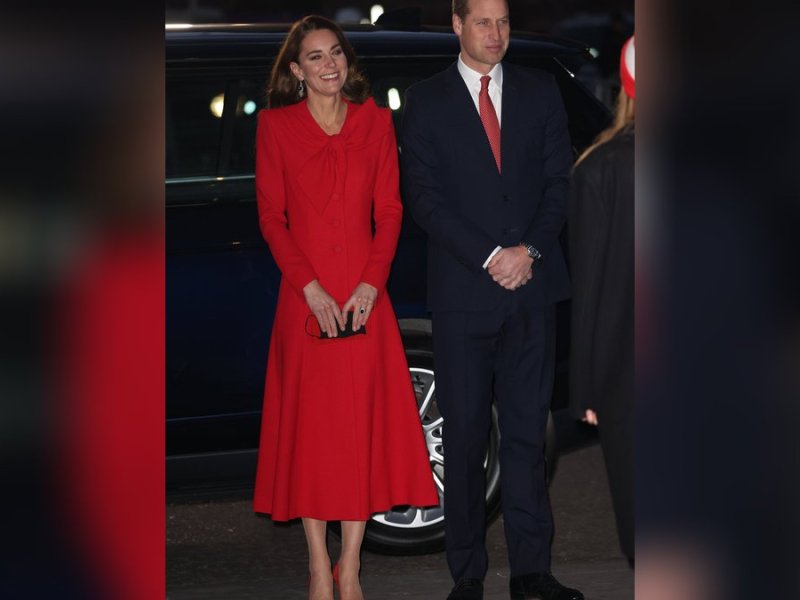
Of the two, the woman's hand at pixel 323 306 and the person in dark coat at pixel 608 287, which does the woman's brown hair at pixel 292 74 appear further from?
the person in dark coat at pixel 608 287

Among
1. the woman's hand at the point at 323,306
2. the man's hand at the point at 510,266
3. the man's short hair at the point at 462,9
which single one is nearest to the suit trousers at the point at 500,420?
the man's hand at the point at 510,266

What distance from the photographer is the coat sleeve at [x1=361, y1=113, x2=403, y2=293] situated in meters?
5.44

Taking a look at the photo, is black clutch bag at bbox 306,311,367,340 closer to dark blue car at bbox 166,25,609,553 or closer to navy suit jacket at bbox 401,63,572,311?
navy suit jacket at bbox 401,63,572,311

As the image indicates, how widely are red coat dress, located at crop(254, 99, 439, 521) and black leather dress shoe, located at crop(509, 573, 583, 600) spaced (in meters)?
0.52

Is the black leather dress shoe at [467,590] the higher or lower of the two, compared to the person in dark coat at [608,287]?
lower

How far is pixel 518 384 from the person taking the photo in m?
5.55

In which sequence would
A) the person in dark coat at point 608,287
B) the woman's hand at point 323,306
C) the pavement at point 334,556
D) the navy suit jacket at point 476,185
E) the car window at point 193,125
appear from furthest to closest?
the car window at point 193,125
the pavement at point 334,556
the navy suit jacket at point 476,185
the woman's hand at point 323,306
the person in dark coat at point 608,287

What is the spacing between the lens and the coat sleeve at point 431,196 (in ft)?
17.7

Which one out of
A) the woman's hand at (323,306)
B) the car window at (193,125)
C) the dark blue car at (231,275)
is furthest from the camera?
the car window at (193,125)

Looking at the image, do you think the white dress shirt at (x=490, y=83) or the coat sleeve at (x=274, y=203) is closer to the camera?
the coat sleeve at (x=274, y=203)

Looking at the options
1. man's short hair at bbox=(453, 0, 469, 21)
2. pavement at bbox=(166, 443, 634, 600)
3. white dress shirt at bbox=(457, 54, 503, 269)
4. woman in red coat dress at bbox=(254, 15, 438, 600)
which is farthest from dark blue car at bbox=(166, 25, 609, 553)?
man's short hair at bbox=(453, 0, 469, 21)

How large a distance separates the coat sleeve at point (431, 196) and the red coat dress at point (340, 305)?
0.06m

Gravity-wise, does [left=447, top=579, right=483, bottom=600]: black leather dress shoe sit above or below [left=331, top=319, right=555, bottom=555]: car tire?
below

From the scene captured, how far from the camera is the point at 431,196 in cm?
545
